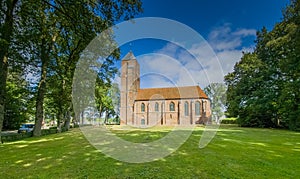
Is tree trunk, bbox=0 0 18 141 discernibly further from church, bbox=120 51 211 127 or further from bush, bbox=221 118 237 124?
bush, bbox=221 118 237 124

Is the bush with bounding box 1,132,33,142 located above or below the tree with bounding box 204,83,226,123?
below

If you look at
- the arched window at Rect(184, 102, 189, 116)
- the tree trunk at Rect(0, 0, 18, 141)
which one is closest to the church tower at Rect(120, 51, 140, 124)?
the arched window at Rect(184, 102, 189, 116)

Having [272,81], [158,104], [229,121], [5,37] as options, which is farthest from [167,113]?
[5,37]

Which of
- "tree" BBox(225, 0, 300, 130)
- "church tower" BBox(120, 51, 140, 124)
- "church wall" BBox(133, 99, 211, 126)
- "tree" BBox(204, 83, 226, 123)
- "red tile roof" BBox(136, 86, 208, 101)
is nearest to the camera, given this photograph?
"tree" BBox(225, 0, 300, 130)

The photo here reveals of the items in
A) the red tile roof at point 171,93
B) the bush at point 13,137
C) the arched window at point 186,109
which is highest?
the red tile roof at point 171,93

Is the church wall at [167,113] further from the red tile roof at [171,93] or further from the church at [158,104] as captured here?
the red tile roof at [171,93]

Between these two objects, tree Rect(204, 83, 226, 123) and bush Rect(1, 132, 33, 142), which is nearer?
bush Rect(1, 132, 33, 142)

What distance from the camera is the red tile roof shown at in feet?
114

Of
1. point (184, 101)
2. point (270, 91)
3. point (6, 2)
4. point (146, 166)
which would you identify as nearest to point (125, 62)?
point (184, 101)

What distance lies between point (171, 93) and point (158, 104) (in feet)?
12.5

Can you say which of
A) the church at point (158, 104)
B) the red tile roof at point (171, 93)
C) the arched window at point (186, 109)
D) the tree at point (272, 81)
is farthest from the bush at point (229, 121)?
the arched window at point (186, 109)

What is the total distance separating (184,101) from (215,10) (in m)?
22.7

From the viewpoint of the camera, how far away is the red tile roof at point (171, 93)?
3466 centimetres

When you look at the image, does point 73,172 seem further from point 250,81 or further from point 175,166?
point 250,81
